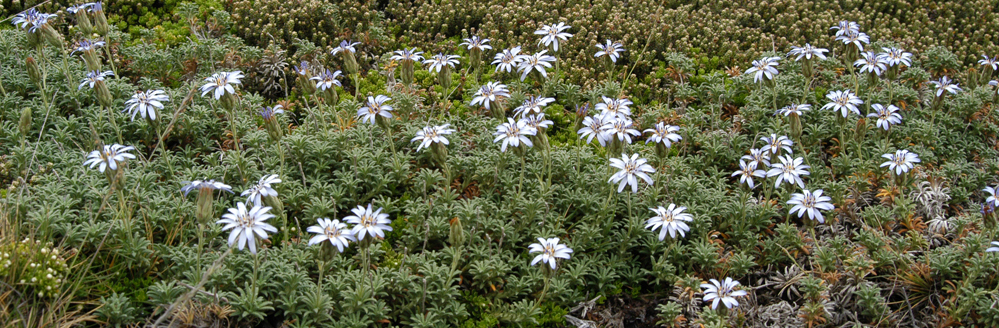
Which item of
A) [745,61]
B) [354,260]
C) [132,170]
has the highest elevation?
[132,170]

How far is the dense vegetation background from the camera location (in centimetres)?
391

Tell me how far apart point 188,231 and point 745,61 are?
5.03 meters

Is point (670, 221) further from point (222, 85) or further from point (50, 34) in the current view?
point (50, 34)

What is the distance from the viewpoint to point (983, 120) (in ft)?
19.3

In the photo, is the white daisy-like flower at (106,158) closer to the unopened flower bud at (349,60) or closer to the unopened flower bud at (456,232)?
the unopened flower bud at (349,60)

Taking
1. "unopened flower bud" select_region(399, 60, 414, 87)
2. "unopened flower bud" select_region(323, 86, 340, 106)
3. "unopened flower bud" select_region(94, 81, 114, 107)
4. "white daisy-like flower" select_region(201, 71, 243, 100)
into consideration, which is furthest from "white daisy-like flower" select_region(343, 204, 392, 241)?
"unopened flower bud" select_region(94, 81, 114, 107)

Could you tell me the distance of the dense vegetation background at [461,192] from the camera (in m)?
3.91

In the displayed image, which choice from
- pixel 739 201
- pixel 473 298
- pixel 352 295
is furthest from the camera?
pixel 739 201

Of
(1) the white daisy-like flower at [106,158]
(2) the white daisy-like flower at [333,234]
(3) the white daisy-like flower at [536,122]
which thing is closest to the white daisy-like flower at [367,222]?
(2) the white daisy-like flower at [333,234]

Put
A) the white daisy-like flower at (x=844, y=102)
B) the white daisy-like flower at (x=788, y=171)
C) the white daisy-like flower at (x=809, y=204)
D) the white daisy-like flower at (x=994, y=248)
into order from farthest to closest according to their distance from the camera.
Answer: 1. the white daisy-like flower at (x=844, y=102)
2. the white daisy-like flower at (x=788, y=171)
3. the white daisy-like flower at (x=809, y=204)
4. the white daisy-like flower at (x=994, y=248)

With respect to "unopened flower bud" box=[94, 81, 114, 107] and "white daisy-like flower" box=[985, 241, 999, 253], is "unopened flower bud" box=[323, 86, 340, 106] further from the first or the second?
"white daisy-like flower" box=[985, 241, 999, 253]

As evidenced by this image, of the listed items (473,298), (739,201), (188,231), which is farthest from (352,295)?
(739,201)

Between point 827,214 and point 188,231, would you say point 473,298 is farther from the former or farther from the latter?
point 827,214

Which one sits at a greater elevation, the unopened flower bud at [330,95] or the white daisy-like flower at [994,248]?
the unopened flower bud at [330,95]
